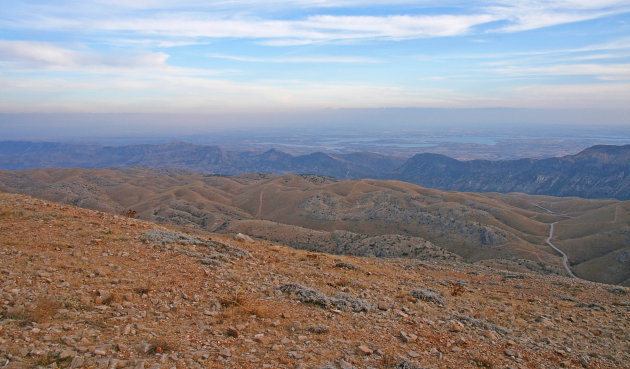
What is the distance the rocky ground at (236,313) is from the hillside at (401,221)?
125 feet

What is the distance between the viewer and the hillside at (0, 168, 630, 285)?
2341 inches

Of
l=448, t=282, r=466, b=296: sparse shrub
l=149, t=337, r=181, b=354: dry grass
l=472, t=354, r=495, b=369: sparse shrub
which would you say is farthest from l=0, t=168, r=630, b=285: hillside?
l=149, t=337, r=181, b=354: dry grass

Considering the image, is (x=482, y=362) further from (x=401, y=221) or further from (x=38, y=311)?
(x=401, y=221)

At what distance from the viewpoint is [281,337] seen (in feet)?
27.7

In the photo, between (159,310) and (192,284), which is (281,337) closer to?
(159,310)

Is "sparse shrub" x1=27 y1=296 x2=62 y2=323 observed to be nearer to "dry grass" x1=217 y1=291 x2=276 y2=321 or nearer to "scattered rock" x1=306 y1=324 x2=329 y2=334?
"dry grass" x1=217 y1=291 x2=276 y2=321

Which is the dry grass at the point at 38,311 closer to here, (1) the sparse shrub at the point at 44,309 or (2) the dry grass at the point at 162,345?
(1) the sparse shrub at the point at 44,309

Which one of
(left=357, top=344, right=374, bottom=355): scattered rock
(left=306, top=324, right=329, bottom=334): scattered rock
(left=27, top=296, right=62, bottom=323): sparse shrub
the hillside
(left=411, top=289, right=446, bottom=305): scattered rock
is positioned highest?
(left=27, top=296, right=62, bottom=323): sparse shrub

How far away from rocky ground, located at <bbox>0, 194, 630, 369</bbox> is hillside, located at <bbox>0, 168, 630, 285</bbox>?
38094 millimetres

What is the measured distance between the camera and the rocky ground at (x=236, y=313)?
24.0ft

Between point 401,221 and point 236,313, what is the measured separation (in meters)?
78.7

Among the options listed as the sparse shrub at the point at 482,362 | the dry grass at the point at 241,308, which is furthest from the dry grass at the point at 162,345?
the sparse shrub at the point at 482,362

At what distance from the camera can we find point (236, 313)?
9.38 meters

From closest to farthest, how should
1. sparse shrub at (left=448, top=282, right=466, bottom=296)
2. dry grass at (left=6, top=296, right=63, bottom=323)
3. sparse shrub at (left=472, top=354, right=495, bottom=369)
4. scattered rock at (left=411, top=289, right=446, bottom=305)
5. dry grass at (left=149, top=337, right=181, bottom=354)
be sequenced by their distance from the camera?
dry grass at (left=149, top=337, right=181, bottom=354) < dry grass at (left=6, top=296, right=63, bottom=323) < sparse shrub at (left=472, top=354, right=495, bottom=369) < scattered rock at (left=411, top=289, right=446, bottom=305) < sparse shrub at (left=448, top=282, right=466, bottom=296)
